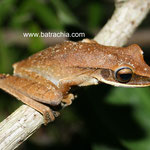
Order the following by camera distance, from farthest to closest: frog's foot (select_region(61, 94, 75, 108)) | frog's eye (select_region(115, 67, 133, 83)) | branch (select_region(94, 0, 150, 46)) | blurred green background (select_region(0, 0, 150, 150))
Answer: branch (select_region(94, 0, 150, 46)) → blurred green background (select_region(0, 0, 150, 150)) → frog's foot (select_region(61, 94, 75, 108)) → frog's eye (select_region(115, 67, 133, 83))

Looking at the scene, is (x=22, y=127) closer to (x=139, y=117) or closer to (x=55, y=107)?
(x=55, y=107)

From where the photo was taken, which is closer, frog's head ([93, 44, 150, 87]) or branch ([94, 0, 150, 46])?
frog's head ([93, 44, 150, 87])

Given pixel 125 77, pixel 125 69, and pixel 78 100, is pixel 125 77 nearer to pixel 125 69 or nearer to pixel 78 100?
pixel 125 69

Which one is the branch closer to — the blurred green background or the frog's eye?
the blurred green background

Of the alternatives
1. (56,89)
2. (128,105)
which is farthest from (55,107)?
(128,105)

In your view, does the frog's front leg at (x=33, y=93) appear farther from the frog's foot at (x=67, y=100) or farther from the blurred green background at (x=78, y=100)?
the blurred green background at (x=78, y=100)

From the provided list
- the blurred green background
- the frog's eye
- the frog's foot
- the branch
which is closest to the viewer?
the frog's eye

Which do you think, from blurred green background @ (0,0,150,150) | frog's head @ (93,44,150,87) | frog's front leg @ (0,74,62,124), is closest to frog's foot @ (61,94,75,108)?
frog's front leg @ (0,74,62,124)
